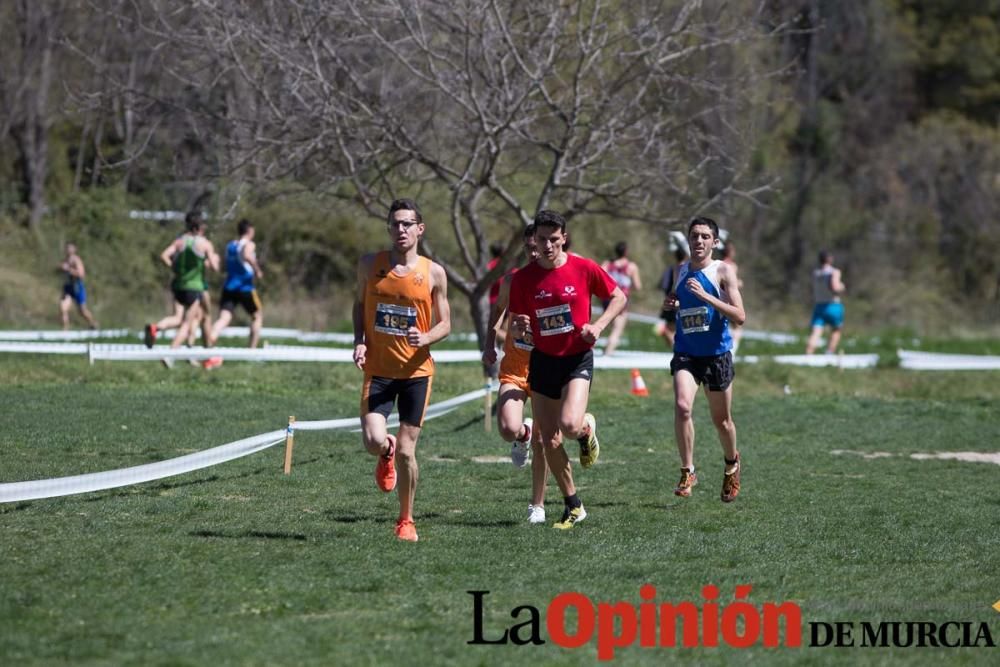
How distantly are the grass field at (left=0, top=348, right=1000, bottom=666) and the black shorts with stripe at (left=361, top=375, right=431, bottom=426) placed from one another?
77cm

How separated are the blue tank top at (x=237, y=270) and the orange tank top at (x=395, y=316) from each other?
10.6m

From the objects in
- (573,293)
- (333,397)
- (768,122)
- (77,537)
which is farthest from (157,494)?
(768,122)

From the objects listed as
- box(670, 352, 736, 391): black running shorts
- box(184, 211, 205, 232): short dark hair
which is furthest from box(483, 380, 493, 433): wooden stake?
box(184, 211, 205, 232): short dark hair

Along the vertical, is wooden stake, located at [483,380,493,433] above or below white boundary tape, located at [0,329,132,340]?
below

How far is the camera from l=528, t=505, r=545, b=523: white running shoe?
31.3 feet

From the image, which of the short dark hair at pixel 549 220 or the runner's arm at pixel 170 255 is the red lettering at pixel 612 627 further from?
the runner's arm at pixel 170 255

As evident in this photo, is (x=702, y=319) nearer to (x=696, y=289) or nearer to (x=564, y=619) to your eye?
(x=696, y=289)

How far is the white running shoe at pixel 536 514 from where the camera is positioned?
9.55 metres

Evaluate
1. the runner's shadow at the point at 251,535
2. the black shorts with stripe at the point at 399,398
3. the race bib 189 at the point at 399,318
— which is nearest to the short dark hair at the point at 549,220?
the race bib 189 at the point at 399,318

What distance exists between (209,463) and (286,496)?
24.8 inches

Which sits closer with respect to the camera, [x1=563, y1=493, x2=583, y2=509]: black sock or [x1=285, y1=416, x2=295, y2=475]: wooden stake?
[x1=563, y1=493, x2=583, y2=509]: black sock

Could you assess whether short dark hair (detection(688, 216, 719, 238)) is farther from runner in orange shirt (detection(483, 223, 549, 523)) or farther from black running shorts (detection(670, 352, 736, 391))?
runner in orange shirt (detection(483, 223, 549, 523))

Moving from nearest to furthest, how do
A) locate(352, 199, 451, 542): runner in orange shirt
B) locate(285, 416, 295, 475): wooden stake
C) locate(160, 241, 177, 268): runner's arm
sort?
locate(352, 199, 451, 542): runner in orange shirt
locate(285, 416, 295, 475): wooden stake
locate(160, 241, 177, 268): runner's arm

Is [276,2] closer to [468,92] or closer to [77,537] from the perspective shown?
[468,92]
